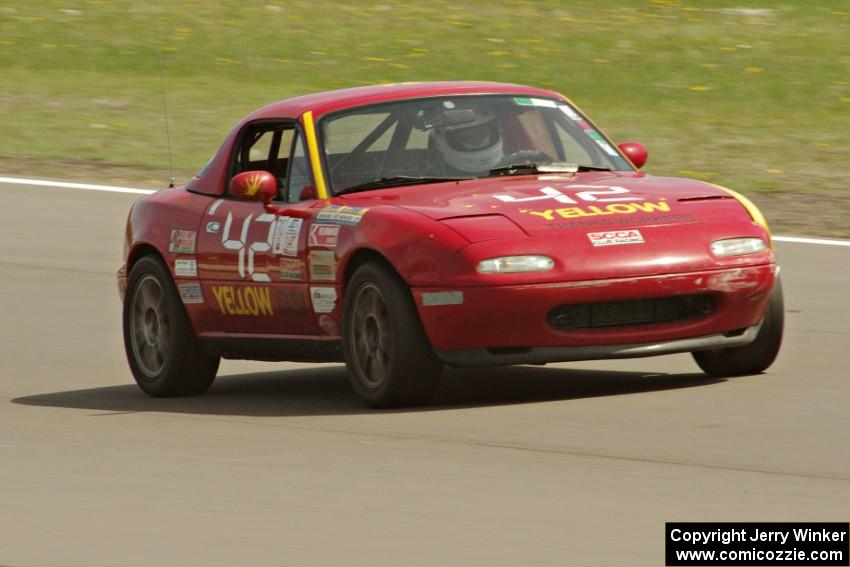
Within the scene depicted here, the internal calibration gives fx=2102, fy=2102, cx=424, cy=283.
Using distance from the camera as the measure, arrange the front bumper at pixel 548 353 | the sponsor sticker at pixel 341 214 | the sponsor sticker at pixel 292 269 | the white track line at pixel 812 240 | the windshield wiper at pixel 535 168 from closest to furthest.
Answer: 1. the front bumper at pixel 548 353
2. the sponsor sticker at pixel 341 214
3. the sponsor sticker at pixel 292 269
4. the windshield wiper at pixel 535 168
5. the white track line at pixel 812 240

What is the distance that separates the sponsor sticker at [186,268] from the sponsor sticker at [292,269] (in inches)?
32.1

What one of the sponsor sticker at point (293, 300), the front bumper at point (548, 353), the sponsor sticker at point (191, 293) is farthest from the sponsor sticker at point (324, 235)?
the sponsor sticker at point (191, 293)

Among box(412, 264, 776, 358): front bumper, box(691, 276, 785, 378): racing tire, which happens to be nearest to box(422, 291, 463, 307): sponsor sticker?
box(412, 264, 776, 358): front bumper

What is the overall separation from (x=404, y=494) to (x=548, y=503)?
1.78 feet

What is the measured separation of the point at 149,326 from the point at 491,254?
2.69m

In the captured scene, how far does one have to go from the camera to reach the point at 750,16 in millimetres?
28203

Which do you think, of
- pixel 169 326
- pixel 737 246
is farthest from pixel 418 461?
pixel 169 326

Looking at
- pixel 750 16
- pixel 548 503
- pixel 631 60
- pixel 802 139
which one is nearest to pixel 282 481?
pixel 548 503

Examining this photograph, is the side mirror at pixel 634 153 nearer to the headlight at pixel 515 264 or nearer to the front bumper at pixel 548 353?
the front bumper at pixel 548 353

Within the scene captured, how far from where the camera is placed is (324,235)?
9.29 m

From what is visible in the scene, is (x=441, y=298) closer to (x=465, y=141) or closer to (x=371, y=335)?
(x=371, y=335)

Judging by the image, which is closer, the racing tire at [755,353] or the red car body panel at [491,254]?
the red car body panel at [491,254]

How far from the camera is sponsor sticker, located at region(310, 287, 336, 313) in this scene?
30.4ft

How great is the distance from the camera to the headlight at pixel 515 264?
8.59m
